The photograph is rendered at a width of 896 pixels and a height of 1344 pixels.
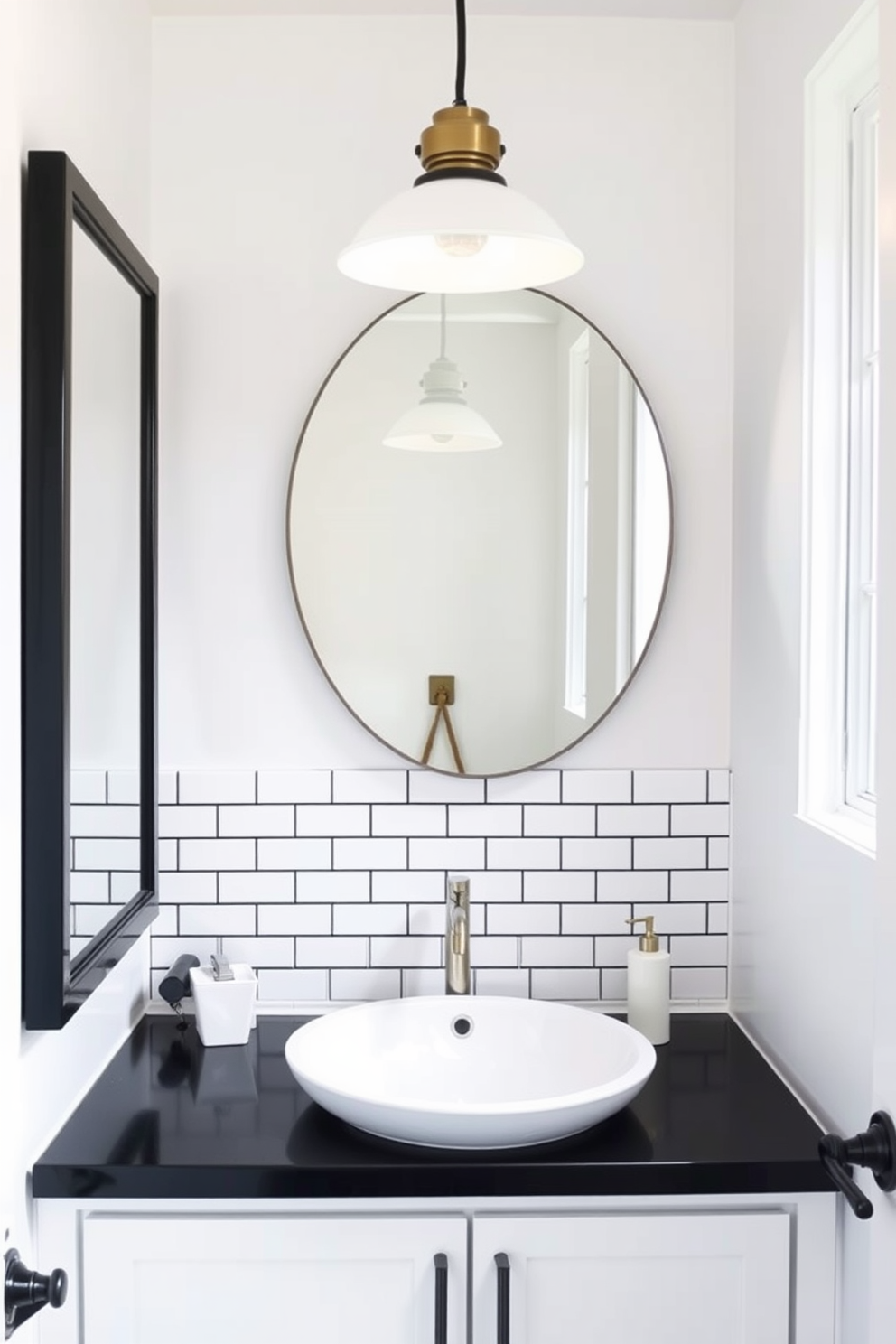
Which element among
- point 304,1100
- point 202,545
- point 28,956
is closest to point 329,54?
point 202,545

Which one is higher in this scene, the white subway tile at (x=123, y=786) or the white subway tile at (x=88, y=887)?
the white subway tile at (x=123, y=786)

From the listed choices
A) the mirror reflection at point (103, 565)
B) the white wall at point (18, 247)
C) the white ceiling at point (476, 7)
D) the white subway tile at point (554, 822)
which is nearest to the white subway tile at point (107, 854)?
the mirror reflection at point (103, 565)

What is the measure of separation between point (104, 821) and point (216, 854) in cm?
43

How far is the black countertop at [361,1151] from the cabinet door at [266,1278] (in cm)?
5

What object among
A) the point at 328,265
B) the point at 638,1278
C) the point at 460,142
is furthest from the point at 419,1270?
the point at 328,265

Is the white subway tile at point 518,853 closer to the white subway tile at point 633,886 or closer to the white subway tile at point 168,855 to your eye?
the white subway tile at point 633,886

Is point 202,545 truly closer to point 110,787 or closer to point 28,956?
point 110,787

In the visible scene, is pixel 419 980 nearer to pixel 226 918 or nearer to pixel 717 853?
pixel 226 918

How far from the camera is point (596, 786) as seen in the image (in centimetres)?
206

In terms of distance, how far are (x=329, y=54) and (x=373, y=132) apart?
15cm

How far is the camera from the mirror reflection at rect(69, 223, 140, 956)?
1.50 metres

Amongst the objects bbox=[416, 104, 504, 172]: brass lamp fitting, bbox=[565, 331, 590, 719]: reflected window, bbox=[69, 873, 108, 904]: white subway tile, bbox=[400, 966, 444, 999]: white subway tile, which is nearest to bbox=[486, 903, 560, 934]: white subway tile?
bbox=[400, 966, 444, 999]: white subway tile

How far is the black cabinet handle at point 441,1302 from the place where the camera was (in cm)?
147

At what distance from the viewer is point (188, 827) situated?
80.5 inches
